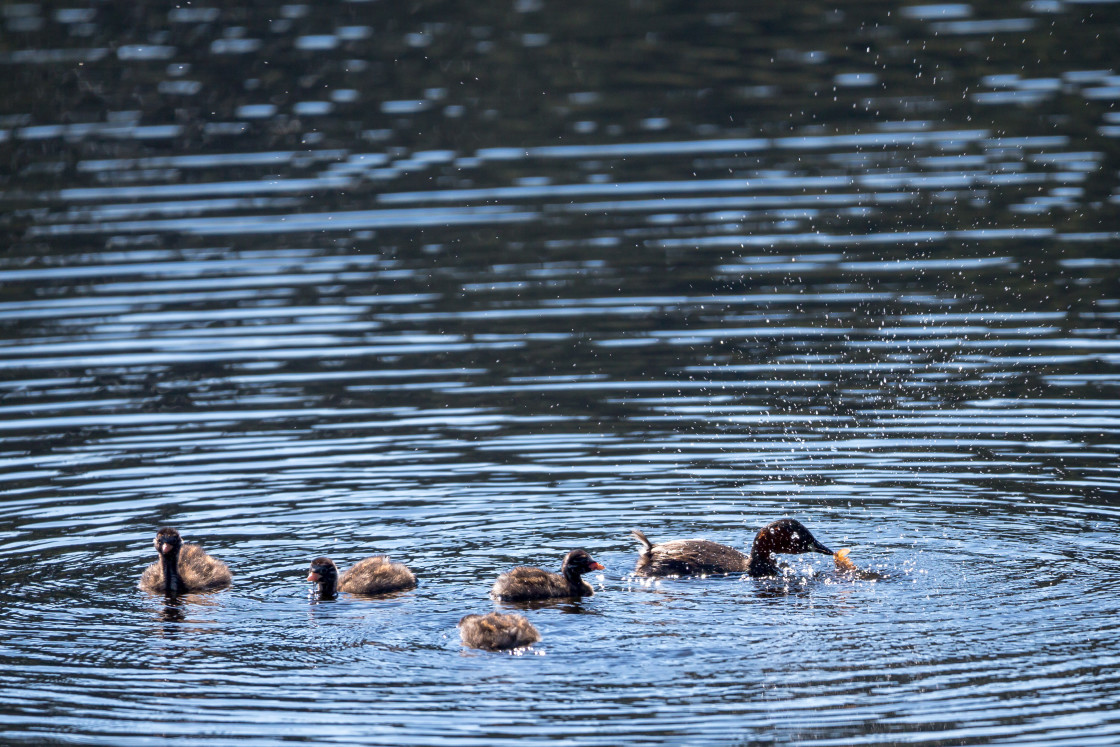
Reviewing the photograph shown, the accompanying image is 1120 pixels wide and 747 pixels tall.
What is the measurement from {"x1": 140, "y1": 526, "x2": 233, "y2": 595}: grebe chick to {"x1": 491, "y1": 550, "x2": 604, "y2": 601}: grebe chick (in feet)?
7.30

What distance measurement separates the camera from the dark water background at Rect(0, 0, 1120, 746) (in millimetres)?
10844

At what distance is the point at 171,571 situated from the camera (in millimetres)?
12883

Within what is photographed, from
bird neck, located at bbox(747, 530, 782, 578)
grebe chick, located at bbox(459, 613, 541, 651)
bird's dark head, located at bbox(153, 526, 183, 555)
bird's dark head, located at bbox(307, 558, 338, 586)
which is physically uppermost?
bird's dark head, located at bbox(153, 526, 183, 555)

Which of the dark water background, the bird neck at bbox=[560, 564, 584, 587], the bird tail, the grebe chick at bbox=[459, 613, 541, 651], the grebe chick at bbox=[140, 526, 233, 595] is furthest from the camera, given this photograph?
the bird tail

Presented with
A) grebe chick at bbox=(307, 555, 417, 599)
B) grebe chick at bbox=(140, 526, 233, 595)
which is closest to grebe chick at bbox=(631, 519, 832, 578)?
grebe chick at bbox=(307, 555, 417, 599)

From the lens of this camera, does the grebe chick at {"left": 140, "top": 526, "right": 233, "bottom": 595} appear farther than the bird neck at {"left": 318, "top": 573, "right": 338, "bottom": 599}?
Yes

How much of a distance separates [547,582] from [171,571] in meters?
2.91

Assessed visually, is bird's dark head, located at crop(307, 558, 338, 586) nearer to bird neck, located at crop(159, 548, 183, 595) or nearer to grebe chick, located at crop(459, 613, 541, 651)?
bird neck, located at crop(159, 548, 183, 595)

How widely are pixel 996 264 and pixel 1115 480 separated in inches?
298

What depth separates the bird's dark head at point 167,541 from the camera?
505 inches

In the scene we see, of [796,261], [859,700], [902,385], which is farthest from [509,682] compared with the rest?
[796,261]

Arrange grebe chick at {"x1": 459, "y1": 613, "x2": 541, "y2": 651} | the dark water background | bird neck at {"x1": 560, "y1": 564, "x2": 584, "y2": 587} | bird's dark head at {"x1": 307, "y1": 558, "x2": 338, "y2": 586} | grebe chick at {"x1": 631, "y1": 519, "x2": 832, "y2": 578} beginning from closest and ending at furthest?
the dark water background
grebe chick at {"x1": 459, "y1": 613, "x2": 541, "y2": 651}
bird's dark head at {"x1": 307, "y1": 558, "x2": 338, "y2": 586}
bird neck at {"x1": 560, "y1": 564, "x2": 584, "y2": 587}
grebe chick at {"x1": 631, "y1": 519, "x2": 832, "y2": 578}

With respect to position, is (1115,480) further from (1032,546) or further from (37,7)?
(37,7)

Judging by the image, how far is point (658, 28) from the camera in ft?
126
